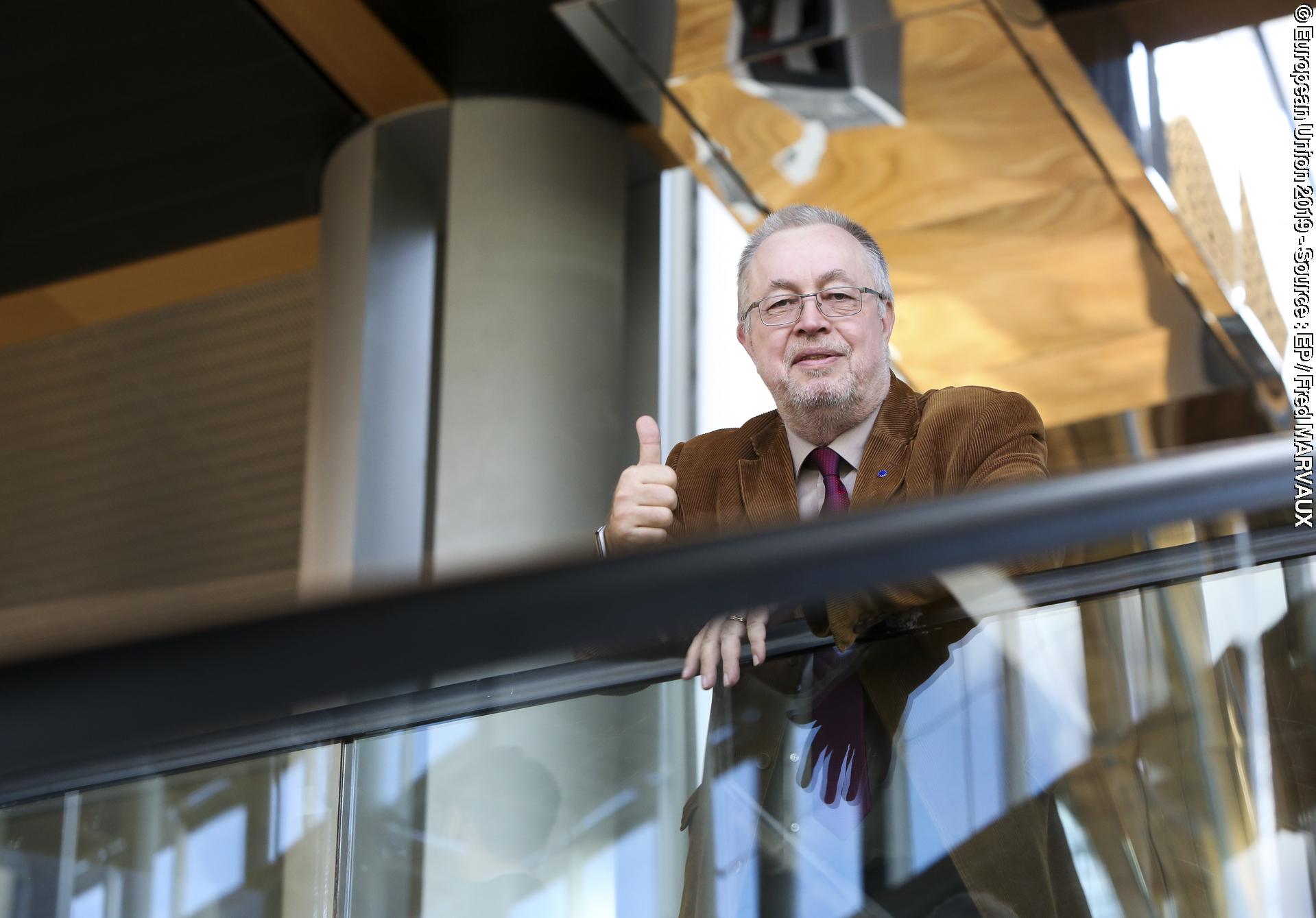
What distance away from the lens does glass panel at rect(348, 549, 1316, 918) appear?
1997 mm

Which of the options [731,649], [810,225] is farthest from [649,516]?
[810,225]

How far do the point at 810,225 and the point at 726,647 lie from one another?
1183 mm

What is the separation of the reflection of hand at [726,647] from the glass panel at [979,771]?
0.06 metres

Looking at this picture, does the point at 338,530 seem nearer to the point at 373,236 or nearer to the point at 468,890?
the point at 373,236

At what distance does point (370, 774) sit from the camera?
239cm

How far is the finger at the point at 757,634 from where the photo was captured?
2.06 meters

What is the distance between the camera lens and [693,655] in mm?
2111

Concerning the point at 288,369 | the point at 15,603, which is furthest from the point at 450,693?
the point at 15,603

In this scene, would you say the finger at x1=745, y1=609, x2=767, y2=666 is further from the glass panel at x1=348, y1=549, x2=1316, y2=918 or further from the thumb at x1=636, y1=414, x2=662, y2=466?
the thumb at x1=636, y1=414, x2=662, y2=466

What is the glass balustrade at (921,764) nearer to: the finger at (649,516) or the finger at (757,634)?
the finger at (757,634)

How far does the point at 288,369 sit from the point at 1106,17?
16.6 ft

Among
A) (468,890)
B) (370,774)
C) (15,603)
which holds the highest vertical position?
(15,603)

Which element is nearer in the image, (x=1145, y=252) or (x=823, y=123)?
(x=823, y=123)

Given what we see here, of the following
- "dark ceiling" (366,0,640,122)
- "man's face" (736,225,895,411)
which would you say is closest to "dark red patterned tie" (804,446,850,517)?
"man's face" (736,225,895,411)
